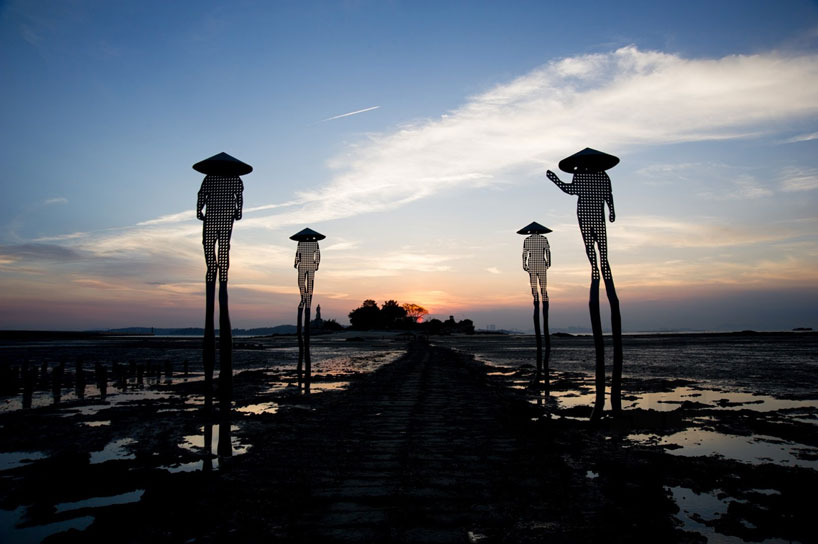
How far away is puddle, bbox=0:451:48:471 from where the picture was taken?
7.43 m

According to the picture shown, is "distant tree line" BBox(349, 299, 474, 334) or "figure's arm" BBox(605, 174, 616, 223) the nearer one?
"figure's arm" BBox(605, 174, 616, 223)

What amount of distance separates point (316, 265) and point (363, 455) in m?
12.9

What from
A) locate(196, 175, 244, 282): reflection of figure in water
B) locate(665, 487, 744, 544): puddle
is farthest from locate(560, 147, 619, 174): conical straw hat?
locate(196, 175, 244, 282): reflection of figure in water

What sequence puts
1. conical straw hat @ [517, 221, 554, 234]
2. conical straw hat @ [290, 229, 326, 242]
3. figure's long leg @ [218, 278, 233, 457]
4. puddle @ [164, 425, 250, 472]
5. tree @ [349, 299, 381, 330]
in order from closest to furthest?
puddle @ [164, 425, 250, 472], figure's long leg @ [218, 278, 233, 457], conical straw hat @ [517, 221, 554, 234], conical straw hat @ [290, 229, 326, 242], tree @ [349, 299, 381, 330]

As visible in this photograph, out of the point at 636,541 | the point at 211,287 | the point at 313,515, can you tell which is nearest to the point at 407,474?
the point at 313,515

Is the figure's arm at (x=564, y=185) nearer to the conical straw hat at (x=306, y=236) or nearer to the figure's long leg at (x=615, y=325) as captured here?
the figure's long leg at (x=615, y=325)

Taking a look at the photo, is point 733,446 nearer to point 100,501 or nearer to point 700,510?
point 700,510

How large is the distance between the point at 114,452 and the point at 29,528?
333cm

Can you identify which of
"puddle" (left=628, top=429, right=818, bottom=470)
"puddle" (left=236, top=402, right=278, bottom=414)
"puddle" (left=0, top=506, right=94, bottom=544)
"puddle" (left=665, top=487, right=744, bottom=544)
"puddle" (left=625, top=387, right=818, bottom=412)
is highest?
"puddle" (left=0, top=506, right=94, bottom=544)

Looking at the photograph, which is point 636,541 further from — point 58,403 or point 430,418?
point 58,403

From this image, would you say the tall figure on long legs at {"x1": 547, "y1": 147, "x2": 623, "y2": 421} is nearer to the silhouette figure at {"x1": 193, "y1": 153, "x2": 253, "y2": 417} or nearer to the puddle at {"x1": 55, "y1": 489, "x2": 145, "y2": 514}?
the silhouette figure at {"x1": 193, "y1": 153, "x2": 253, "y2": 417}

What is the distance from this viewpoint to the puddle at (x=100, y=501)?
549 cm

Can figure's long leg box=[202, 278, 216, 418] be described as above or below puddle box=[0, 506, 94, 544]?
above

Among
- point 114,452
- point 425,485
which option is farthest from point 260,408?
point 425,485
